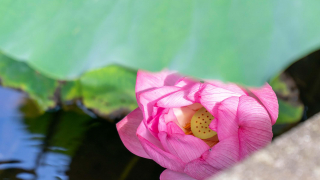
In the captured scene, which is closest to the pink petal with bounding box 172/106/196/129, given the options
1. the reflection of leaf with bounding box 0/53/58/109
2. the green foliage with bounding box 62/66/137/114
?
the green foliage with bounding box 62/66/137/114

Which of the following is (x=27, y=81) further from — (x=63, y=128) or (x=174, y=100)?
(x=174, y=100)

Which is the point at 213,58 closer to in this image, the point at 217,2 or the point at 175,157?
the point at 217,2

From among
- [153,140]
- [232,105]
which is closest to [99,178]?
[153,140]

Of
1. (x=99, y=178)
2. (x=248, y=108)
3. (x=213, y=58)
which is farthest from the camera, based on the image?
(x=99, y=178)

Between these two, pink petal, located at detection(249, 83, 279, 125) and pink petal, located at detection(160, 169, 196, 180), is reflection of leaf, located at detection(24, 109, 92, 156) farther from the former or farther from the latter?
pink petal, located at detection(249, 83, 279, 125)

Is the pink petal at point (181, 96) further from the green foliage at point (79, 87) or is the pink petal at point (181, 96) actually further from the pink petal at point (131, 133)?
the green foliage at point (79, 87)

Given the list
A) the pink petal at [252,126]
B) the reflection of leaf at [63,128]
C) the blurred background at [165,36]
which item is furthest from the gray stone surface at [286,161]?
the reflection of leaf at [63,128]

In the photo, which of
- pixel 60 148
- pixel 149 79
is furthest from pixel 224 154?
pixel 60 148
